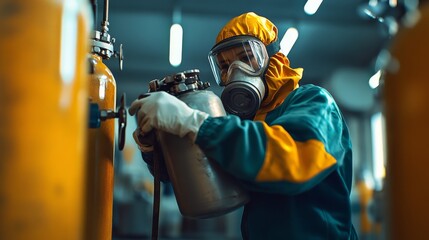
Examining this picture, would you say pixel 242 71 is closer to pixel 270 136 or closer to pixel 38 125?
pixel 270 136

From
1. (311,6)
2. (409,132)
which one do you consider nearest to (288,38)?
(311,6)

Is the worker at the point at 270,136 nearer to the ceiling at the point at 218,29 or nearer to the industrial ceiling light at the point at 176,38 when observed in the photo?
the industrial ceiling light at the point at 176,38

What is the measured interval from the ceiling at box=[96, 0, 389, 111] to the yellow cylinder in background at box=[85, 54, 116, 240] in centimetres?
331

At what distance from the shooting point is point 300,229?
1736mm

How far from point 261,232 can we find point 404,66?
0.90 metres

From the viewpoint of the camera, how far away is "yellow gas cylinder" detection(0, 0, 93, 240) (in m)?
0.95

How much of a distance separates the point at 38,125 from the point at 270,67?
125cm

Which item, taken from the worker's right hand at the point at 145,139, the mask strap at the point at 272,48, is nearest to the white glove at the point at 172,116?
the worker's right hand at the point at 145,139

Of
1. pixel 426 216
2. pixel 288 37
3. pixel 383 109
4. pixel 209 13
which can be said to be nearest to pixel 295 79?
pixel 383 109

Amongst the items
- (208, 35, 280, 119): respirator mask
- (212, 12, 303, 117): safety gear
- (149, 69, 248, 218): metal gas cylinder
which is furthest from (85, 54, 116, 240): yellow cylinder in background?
(212, 12, 303, 117): safety gear

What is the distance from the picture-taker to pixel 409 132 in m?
1.04

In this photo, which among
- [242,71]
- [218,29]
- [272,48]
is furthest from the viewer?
[218,29]

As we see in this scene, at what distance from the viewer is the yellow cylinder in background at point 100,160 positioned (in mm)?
1647

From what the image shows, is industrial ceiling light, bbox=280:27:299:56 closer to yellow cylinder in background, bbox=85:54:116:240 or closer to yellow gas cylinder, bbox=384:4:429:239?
yellow cylinder in background, bbox=85:54:116:240
